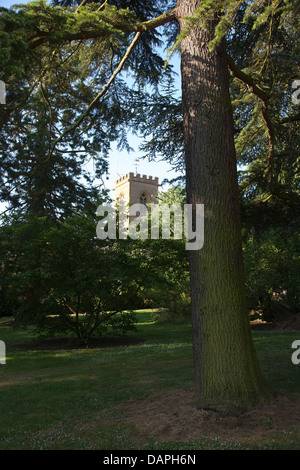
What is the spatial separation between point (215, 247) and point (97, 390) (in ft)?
8.48

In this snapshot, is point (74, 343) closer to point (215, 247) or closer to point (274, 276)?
point (274, 276)

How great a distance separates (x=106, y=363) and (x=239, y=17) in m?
6.99

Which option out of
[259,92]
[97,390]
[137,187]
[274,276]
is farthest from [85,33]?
[137,187]

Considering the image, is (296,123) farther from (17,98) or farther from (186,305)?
(186,305)

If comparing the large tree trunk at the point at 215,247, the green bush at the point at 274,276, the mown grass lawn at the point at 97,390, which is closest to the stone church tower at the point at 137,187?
the green bush at the point at 274,276

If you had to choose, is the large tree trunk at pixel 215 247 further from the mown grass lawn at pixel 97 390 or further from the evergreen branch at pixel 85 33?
the mown grass lawn at pixel 97 390

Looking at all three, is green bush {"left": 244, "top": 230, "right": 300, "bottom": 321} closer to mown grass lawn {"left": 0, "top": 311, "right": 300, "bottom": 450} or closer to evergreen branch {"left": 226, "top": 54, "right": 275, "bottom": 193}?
mown grass lawn {"left": 0, "top": 311, "right": 300, "bottom": 450}

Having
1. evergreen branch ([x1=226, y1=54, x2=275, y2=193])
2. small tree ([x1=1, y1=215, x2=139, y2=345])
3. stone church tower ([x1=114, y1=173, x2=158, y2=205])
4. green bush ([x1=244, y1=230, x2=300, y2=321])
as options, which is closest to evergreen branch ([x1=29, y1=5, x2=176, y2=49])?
evergreen branch ([x1=226, y1=54, x2=275, y2=193])

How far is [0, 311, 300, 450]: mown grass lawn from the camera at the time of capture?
3.46 m

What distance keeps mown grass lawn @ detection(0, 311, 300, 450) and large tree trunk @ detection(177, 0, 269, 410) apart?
1.95 feet

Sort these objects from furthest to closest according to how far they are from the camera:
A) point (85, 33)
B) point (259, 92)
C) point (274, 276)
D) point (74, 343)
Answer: point (274, 276), point (74, 343), point (259, 92), point (85, 33)

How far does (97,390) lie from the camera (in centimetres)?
524

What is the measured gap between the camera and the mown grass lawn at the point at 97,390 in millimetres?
3459
